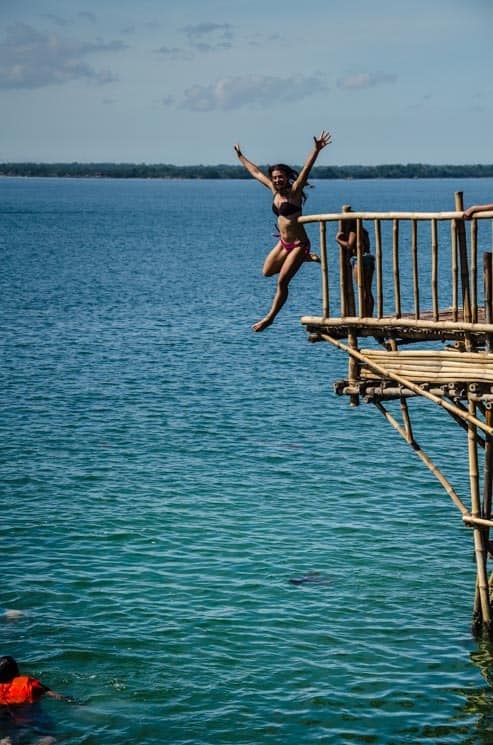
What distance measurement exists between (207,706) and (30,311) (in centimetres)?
5392

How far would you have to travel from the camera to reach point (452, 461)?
120 feet

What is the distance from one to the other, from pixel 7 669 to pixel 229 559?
29.2ft

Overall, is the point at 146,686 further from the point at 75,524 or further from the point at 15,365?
the point at 15,365

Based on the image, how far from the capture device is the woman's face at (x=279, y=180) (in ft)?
63.6

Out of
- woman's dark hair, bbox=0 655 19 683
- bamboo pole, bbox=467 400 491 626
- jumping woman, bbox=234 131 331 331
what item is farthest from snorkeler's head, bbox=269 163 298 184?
woman's dark hair, bbox=0 655 19 683

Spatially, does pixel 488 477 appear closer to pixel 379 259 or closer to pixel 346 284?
pixel 346 284

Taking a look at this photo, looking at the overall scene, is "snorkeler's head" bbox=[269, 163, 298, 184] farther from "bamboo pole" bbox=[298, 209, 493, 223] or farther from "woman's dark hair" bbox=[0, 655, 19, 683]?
"woman's dark hair" bbox=[0, 655, 19, 683]

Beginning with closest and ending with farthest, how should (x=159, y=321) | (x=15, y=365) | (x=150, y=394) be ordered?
1. (x=150, y=394)
2. (x=15, y=365)
3. (x=159, y=321)

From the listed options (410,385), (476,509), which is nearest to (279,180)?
(410,385)

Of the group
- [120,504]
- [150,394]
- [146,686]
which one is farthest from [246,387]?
[146,686]

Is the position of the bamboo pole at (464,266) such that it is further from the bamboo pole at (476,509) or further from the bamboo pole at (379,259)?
the bamboo pole at (476,509)

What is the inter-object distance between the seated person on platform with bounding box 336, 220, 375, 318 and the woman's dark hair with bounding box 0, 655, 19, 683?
834 centimetres

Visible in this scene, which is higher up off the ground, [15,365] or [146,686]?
[15,365]

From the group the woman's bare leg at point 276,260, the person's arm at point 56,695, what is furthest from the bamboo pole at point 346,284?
the person's arm at point 56,695
